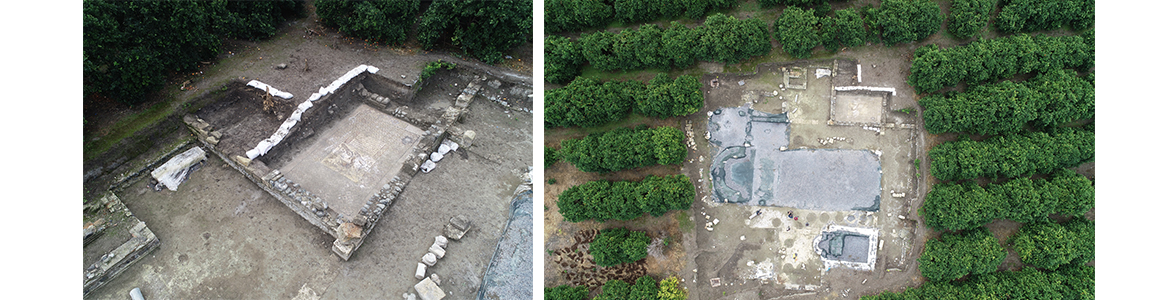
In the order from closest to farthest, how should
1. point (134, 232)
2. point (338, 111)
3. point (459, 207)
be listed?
point (134, 232), point (459, 207), point (338, 111)

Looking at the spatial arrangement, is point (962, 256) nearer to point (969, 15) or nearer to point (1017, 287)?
point (1017, 287)

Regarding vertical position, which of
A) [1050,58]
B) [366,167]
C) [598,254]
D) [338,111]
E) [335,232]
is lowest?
[598,254]

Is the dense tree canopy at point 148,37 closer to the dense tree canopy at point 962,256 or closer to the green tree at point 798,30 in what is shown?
the green tree at point 798,30

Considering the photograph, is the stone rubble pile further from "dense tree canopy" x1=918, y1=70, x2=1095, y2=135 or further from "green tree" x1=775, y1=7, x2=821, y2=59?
"dense tree canopy" x1=918, y1=70, x2=1095, y2=135

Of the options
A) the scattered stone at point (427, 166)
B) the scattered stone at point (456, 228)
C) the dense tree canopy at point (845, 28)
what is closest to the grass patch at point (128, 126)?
the scattered stone at point (427, 166)

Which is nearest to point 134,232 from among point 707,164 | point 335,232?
point 335,232

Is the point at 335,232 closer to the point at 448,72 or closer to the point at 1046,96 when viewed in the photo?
the point at 448,72

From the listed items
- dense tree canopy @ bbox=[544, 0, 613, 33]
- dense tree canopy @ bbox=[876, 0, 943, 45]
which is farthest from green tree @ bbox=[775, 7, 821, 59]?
dense tree canopy @ bbox=[544, 0, 613, 33]

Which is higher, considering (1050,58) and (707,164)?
(1050,58)
